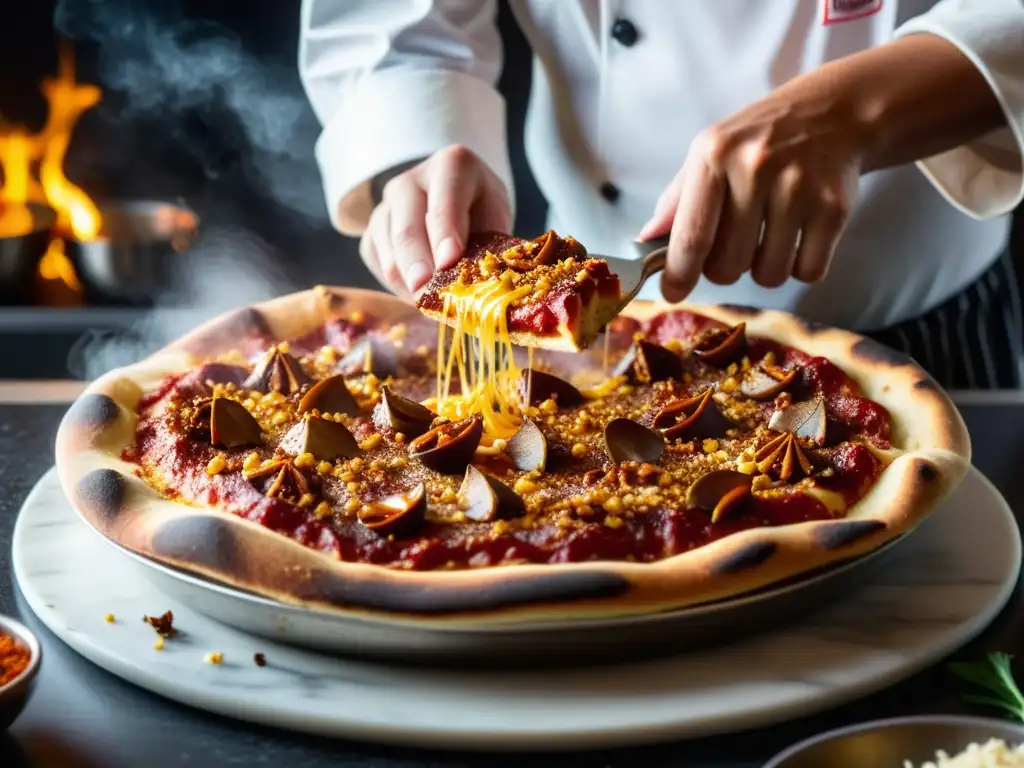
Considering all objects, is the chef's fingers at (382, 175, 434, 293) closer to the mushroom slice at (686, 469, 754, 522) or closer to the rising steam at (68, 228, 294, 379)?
the mushroom slice at (686, 469, 754, 522)

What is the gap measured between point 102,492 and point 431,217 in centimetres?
90

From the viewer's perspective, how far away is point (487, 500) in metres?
1.90

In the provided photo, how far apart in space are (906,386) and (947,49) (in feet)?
2.29

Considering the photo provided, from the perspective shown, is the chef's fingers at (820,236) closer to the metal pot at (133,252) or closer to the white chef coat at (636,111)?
the white chef coat at (636,111)

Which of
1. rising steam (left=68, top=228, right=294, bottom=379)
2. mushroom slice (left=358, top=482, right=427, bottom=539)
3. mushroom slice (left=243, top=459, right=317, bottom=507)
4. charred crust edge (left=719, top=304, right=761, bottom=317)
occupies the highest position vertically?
mushroom slice (left=358, top=482, right=427, bottom=539)

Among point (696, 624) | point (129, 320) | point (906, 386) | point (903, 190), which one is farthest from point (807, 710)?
point (129, 320)

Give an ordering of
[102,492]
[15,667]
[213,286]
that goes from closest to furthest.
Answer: [15,667] < [102,492] < [213,286]

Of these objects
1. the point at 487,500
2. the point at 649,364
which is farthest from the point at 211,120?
the point at 487,500

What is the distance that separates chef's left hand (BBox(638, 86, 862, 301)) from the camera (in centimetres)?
224

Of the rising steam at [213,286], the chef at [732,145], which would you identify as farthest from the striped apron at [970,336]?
the rising steam at [213,286]

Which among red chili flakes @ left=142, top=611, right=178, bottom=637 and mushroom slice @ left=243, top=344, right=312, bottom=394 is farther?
mushroom slice @ left=243, top=344, right=312, bottom=394

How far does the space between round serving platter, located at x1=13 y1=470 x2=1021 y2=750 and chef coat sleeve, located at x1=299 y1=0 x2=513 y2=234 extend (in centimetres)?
132

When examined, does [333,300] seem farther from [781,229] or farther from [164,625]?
[164,625]

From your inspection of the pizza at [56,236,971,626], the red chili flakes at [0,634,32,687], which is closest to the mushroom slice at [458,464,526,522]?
the pizza at [56,236,971,626]
